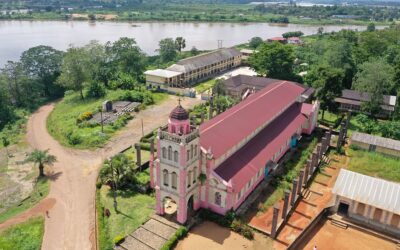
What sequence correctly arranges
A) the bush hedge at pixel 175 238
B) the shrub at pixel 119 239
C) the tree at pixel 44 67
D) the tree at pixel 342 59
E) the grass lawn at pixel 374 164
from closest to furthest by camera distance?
1. the bush hedge at pixel 175 238
2. the shrub at pixel 119 239
3. the grass lawn at pixel 374 164
4. the tree at pixel 342 59
5. the tree at pixel 44 67

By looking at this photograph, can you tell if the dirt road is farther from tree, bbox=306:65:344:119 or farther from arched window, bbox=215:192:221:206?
tree, bbox=306:65:344:119

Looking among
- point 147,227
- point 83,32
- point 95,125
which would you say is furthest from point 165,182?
point 83,32

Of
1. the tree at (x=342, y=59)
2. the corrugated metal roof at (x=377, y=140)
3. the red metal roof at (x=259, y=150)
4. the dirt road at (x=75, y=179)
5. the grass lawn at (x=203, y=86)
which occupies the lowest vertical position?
the dirt road at (x=75, y=179)

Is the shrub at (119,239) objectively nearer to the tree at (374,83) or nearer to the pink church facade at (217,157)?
the pink church facade at (217,157)

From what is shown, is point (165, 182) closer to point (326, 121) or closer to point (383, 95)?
point (326, 121)

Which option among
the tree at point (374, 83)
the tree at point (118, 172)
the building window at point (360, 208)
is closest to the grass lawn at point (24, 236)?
the tree at point (118, 172)

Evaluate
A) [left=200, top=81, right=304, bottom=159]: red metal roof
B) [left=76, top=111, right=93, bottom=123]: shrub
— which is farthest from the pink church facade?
[left=76, top=111, right=93, bottom=123]: shrub

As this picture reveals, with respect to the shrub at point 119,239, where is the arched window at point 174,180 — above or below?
above

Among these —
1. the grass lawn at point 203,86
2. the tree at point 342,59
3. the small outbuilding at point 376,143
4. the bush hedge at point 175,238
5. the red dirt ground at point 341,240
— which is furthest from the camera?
the grass lawn at point 203,86
